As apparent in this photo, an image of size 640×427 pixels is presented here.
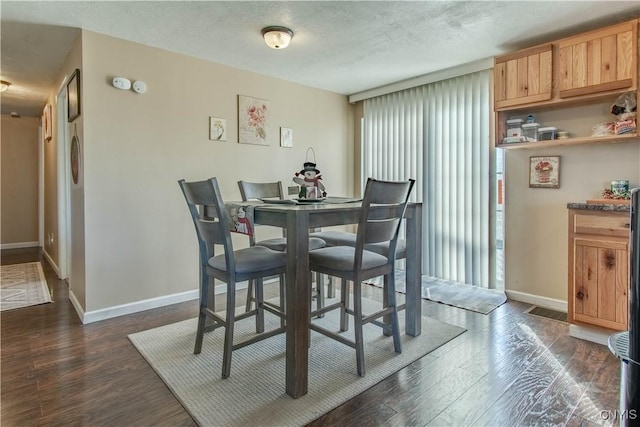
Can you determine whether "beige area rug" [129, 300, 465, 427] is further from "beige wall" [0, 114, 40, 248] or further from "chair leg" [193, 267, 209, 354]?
"beige wall" [0, 114, 40, 248]

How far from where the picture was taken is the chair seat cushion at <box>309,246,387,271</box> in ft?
6.56

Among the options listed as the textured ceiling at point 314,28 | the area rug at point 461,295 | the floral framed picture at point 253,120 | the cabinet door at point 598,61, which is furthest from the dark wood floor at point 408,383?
the textured ceiling at point 314,28

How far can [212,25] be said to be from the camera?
263cm

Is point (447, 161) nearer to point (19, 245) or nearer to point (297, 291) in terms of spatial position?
point (297, 291)

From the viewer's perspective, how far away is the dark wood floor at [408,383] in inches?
62.1

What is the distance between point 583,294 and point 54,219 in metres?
5.60

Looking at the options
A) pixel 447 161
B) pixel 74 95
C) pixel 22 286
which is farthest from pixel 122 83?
pixel 447 161

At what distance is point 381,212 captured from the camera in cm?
212

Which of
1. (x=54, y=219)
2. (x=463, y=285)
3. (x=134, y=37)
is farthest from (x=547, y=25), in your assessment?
(x=54, y=219)

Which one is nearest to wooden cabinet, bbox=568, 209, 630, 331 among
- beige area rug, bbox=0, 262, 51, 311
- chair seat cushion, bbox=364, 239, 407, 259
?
chair seat cushion, bbox=364, 239, 407, 259

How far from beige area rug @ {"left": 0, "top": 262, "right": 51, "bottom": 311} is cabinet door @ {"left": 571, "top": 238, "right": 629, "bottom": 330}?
434cm

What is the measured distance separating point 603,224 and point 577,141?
0.76 metres

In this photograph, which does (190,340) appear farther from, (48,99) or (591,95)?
(48,99)

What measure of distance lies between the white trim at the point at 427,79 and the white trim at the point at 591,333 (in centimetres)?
232
